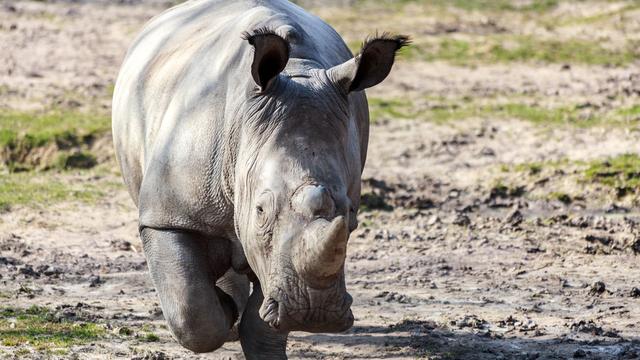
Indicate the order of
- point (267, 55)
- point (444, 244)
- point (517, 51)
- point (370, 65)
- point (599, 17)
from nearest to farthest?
1. point (267, 55)
2. point (370, 65)
3. point (444, 244)
4. point (517, 51)
5. point (599, 17)

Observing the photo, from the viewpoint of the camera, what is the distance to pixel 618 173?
10188 millimetres

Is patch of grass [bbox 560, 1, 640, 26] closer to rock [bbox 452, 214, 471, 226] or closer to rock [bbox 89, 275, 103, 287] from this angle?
rock [bbox 452, 214, 471, 226]

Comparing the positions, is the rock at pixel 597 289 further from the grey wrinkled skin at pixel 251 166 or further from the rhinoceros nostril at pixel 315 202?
the rhinoceros nostril at pixel 315 202

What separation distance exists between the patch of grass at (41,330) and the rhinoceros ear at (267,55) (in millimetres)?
2037

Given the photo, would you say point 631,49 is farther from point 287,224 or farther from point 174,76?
point 287,224

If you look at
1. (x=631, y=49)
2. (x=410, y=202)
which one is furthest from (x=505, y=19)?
(x=410, y=202)

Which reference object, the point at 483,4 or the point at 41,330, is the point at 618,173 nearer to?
the point at 41,330

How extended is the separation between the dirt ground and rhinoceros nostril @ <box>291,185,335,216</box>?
1947 mm

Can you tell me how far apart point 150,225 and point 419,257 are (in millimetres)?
3009

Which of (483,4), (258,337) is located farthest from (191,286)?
(483,4)

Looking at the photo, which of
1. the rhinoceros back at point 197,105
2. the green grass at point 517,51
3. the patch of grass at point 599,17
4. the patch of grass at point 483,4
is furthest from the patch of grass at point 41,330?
the patch of grass at point 483,4

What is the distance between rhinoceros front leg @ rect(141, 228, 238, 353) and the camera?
585 centimetres

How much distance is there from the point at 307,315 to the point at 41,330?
2399 mm

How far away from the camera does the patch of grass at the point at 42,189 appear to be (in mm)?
10070
